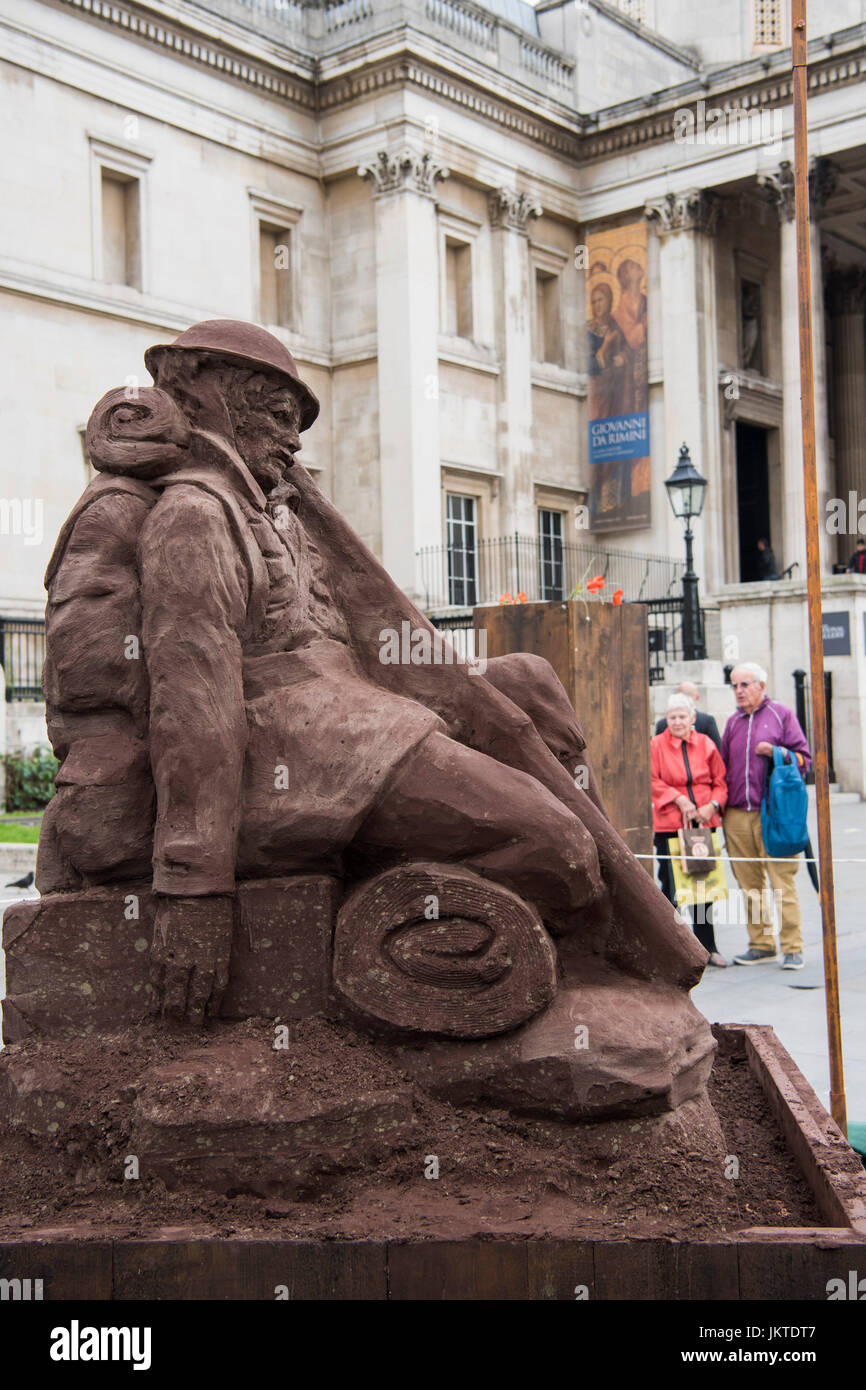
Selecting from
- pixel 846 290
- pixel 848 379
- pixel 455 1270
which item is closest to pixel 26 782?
pixel 455 1270

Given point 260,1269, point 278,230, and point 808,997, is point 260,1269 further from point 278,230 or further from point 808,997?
point 278,230

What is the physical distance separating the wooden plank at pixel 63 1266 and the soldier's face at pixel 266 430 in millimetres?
1968

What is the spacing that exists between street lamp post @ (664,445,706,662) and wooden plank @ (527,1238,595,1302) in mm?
16331

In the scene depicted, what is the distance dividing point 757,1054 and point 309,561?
1.99m

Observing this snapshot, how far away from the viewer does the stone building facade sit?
2214 cm

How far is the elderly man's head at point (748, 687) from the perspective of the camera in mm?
7922

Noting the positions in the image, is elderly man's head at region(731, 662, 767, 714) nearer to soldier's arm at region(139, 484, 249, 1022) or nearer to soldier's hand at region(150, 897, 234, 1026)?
soldier's arm at region(139, 484, 249, 1022)

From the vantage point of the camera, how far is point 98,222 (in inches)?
891

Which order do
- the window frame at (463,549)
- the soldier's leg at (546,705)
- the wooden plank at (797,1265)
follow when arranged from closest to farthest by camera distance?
the wooden plank at (797,1265), the soldier's leg at (546,705), the window frame at (463,549)

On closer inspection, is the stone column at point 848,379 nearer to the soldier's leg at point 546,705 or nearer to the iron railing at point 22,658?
the iron railing at point 22,658

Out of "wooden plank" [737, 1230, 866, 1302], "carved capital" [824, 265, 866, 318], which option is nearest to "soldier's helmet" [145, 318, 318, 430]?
"wooden plank" [737, 1230, 866, 1302]

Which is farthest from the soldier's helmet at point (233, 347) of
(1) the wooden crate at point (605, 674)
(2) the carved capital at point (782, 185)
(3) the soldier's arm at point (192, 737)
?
(2) the carved capital at point (782, 185)

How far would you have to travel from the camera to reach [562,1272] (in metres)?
2.81
